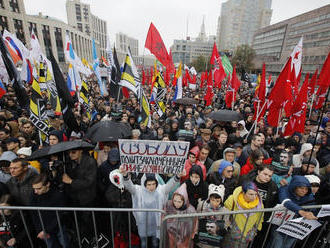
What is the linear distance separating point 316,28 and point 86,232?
58.4 metres

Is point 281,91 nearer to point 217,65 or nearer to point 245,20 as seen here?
point 217,65

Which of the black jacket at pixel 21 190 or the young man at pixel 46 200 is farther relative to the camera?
the black jacket at pixel 21 190

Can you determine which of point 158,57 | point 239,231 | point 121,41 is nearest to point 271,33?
point 158,57

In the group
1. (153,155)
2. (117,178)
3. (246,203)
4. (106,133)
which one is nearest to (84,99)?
(106,133)

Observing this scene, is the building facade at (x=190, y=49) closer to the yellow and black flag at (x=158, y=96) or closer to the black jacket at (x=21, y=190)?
the yellow and black flag at (x=158, y=96)

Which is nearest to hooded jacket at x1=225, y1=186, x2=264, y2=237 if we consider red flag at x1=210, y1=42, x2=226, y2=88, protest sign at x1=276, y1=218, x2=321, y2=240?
protest sign at x1=276, y1=218, x2=321, y2=240

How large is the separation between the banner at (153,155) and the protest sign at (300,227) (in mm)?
1585

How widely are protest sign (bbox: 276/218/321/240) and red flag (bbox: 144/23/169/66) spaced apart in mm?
5888

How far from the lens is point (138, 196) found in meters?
2.81

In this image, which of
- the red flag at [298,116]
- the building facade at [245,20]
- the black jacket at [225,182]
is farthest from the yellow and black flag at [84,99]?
the building facade at [245,20]

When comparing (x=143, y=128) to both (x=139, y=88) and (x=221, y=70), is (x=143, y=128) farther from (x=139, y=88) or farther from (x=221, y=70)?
(x=221, y=70)

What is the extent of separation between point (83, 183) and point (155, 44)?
5.24 m

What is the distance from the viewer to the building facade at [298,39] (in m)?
39.2

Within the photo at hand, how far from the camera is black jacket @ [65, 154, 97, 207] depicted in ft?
9.14
